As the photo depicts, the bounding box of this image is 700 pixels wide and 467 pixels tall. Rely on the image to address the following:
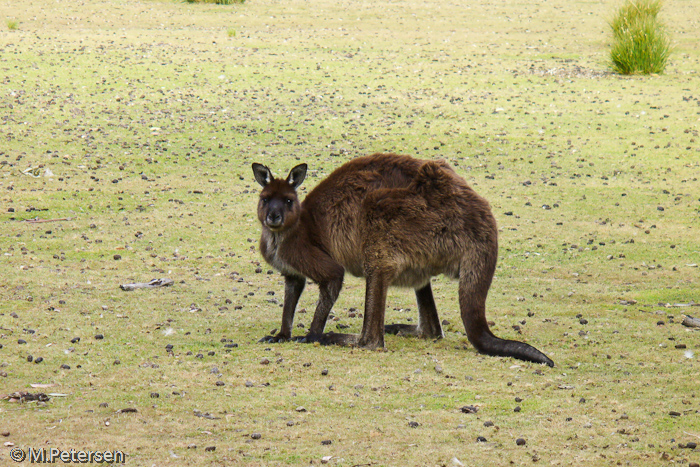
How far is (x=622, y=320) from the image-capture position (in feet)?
23.1

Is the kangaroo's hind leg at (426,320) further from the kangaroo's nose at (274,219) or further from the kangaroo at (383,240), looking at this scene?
the kangaroo's nose at (274,219)

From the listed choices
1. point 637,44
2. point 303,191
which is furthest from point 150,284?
point 637,44

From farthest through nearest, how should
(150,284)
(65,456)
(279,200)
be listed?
(150,284) < (279,200) < (65,456)

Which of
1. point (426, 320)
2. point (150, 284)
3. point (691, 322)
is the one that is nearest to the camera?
point (426, 320)

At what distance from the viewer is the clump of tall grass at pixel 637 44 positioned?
18.5 meters

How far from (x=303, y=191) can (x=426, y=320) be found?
5475mm

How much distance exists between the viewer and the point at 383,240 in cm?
628

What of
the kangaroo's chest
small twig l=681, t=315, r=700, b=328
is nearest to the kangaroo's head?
the kangaroo's chest

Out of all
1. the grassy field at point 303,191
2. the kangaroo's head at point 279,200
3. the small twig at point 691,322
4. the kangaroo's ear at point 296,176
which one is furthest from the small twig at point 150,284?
the small twig at point 691,322

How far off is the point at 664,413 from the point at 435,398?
1393mm

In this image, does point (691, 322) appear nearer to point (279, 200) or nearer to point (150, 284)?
point (279, 200)

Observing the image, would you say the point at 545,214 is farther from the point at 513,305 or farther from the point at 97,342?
the point at 97,342

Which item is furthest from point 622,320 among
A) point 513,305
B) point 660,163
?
point 660,163

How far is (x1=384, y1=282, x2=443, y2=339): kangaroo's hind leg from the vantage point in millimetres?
6617
